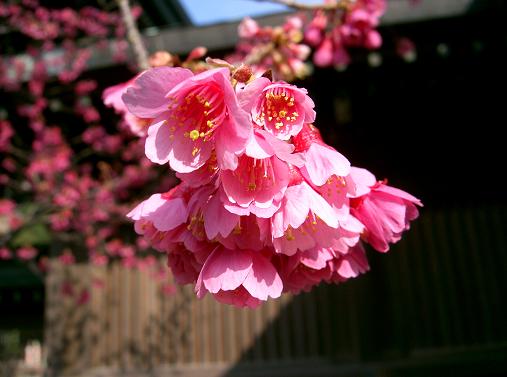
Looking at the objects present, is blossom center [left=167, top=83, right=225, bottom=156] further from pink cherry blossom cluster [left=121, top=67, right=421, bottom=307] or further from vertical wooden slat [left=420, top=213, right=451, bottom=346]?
vertical wooden slat [left=420, top=213, right=451, bottom=346]

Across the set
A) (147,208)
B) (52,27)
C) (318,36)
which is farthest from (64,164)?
(147,208)

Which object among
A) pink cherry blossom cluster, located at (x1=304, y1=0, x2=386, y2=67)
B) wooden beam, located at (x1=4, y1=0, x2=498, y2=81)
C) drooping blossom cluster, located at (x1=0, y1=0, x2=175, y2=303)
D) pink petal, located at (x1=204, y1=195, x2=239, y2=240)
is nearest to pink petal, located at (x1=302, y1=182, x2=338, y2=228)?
pink petal, located at (x1=204, y1=195, x2=239, y2=240)

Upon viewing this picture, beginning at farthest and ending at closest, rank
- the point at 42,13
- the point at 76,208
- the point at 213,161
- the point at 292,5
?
the point at 42,13
the point at 76,208
the point at 292,5
the point at 213,161

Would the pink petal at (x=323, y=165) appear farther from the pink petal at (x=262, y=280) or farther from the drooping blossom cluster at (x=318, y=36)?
the drooping blossom cluster at (x=318, y=36)

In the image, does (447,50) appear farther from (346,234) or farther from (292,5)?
(346,234)

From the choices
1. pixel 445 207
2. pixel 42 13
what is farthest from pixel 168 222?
pixel 42 13

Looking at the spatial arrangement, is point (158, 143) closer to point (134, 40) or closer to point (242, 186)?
point (242, 186)

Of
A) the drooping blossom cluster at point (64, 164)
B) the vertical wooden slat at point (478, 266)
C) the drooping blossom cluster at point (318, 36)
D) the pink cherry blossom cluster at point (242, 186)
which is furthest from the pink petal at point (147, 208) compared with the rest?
the vertical wooden slat at point (478, 266)
